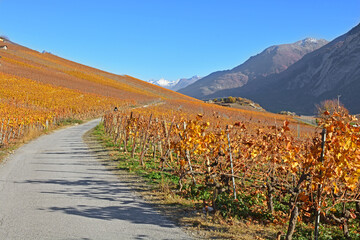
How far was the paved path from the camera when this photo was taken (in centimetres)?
548

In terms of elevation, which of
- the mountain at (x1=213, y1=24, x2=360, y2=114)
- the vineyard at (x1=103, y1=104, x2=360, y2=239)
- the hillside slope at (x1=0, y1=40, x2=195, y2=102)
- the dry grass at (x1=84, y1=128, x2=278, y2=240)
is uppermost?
the mountain at (x1=213, y1=24, x2=360, y2=114)

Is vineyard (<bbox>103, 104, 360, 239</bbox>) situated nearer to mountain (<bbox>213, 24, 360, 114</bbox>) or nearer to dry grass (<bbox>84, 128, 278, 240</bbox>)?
dry grass (<bbox>84, 128, 278, 240</bbox>)

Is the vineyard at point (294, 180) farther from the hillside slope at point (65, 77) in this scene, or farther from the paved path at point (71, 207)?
the hillside slope at point (65, 77)

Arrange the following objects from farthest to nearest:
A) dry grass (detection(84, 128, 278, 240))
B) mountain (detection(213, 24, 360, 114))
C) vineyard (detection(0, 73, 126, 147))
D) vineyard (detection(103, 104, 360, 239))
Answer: mountain (detection(213, 24, 360, 114)) < vineyard (detection(0, 73, 126, 147)) < dry grass (detection(84, 128, 278, 240)) < vineyard (detection(103, 104, 360, 239))

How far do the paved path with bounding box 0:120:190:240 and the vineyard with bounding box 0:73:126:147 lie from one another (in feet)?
27.1

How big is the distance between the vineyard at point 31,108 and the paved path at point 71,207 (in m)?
8.27

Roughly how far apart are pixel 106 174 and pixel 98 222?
4.56m

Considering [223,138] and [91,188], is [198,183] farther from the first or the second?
[91,188]

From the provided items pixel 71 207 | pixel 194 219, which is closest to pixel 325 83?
pixel 194 219

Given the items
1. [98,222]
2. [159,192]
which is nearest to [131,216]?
[98,222]

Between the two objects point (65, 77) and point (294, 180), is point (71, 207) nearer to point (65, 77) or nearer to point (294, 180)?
point (294, 180)

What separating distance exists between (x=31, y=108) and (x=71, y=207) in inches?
1103

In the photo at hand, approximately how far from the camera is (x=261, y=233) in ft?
18.8

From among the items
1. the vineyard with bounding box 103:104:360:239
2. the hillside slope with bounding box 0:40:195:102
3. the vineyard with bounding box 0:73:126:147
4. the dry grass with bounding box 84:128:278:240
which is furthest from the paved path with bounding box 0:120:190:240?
the hillside slope with bounding box 0:40:195:102
